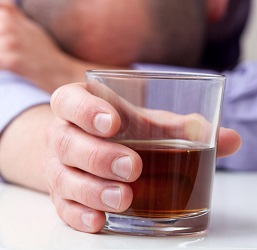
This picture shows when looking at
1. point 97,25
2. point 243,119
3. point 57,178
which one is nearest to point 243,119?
point 243,119

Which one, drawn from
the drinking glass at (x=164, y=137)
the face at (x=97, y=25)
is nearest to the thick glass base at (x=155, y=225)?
the drinking glass at (x=164, y=137)

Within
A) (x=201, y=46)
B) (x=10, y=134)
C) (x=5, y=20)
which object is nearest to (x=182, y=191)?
(x=10, y=134)

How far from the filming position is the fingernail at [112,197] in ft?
1.49

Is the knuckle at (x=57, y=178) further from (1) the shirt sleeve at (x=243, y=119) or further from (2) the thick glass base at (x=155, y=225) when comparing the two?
(1) the shirt sleeve at (x=243, y=119)

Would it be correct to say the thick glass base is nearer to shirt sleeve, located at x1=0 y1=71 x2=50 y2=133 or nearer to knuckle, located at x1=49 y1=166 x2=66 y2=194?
knuckle, located at x1=49 y1=166 x2=66 y2=194

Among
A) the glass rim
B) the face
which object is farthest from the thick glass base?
the face

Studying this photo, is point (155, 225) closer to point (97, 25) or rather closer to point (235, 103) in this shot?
point (235, 103)

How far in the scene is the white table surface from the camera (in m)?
0.45

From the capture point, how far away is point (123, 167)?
446 mm

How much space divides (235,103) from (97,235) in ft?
1.44

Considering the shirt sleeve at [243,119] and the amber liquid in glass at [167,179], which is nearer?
the amber liquid in glass at [167,179]

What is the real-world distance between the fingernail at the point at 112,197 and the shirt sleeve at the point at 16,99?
0.88 feet

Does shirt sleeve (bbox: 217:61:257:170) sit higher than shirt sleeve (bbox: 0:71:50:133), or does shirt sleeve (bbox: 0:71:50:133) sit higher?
shirt sleeve (bbox: 217:61:257:170)

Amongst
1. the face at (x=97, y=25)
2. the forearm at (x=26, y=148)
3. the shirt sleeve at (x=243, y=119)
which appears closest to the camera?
the forearm at (x=26, y=148)
